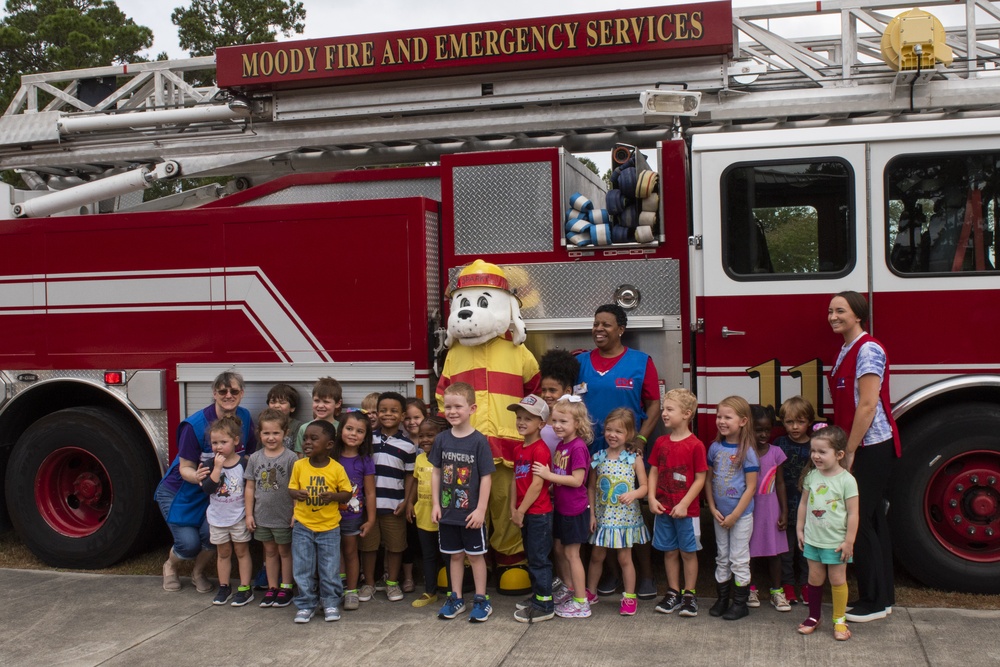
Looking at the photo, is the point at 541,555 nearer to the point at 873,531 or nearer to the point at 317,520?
the point at 317,520

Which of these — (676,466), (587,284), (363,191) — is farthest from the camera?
(363,191)

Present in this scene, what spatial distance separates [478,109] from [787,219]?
2362 mm

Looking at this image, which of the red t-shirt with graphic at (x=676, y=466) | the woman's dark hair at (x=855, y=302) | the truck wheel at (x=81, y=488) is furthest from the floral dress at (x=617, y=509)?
the truck wheel at (x=81, y=488)

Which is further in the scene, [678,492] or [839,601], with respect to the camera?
[678,492]

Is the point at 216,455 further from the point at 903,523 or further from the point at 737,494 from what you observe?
the point at 903,523

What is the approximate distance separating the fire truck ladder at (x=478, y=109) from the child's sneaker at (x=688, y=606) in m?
3.03

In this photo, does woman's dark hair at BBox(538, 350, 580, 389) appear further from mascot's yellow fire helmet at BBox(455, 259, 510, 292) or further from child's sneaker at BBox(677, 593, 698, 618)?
child's sneaker at BBox(677, 593, 698, 618)

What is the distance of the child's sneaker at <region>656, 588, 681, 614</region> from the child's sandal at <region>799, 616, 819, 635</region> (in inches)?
26.1

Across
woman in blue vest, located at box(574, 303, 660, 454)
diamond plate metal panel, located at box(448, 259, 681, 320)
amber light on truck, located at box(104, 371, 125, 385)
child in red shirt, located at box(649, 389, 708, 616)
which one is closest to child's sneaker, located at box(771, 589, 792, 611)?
child in red shirt, located at box(649, 389, 708, 616)

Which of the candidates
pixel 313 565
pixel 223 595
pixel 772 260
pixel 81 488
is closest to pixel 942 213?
pixel 772 260

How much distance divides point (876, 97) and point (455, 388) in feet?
10.9

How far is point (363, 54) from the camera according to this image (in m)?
6.71

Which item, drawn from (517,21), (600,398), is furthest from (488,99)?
(600,398)

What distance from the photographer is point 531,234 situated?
592 cm
